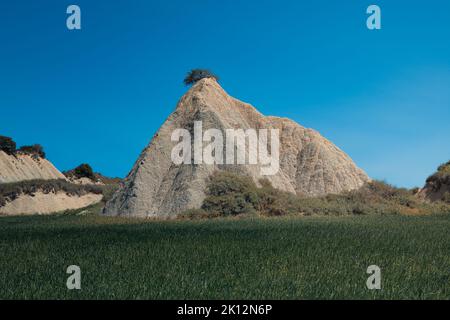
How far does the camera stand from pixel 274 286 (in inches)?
302

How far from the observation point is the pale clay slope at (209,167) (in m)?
30.9

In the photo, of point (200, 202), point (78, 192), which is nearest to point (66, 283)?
point (200, 202)

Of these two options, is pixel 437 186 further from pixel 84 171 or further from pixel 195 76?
pixel 84 171

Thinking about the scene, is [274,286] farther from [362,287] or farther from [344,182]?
[344,182]

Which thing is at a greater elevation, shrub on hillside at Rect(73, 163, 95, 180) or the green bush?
shrub on hillside at Rect(73, 163, 95, 180)

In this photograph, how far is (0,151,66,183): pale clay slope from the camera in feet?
196

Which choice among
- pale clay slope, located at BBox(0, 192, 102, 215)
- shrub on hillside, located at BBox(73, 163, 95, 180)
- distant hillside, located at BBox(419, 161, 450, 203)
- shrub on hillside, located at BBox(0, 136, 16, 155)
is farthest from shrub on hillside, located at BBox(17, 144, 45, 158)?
distant hillside, located at BBox(419, 161, 450, 203)

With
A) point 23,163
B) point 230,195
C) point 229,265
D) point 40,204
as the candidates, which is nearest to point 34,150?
point 23,163

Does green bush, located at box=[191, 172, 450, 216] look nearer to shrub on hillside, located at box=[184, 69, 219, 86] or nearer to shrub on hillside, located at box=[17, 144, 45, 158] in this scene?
shrub on hillside, located at box=[184, 69, 219, 86]

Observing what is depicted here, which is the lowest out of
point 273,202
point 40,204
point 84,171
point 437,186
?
point 273,202

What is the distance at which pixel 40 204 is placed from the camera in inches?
1857

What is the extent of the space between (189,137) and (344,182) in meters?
14.5
